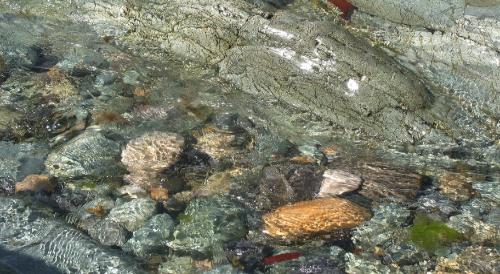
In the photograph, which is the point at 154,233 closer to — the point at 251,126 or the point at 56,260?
the point at 56,260

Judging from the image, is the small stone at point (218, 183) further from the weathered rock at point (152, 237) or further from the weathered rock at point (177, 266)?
the weathered rock at point (177, 266)

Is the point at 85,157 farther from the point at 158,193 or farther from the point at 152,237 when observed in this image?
the point at 152,237

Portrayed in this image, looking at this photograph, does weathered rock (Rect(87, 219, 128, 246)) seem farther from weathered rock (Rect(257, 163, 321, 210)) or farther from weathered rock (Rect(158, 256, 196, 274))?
weathered rock (Rect(257, 163, 321, 210))

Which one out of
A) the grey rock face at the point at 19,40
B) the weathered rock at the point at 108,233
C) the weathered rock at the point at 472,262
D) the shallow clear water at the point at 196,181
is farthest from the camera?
the grey rock face at the point at 19,40

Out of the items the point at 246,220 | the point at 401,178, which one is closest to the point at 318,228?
the point at 246,220

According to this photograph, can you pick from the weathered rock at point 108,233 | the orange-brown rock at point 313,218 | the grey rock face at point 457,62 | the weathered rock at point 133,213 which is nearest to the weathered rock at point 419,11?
the grey rock face at point 457,62

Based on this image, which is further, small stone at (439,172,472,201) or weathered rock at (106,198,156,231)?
small stone at (439,172,472,201)

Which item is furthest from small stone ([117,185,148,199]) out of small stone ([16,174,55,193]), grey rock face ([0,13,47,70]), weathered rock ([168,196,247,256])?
grey rock face ([0,13,47,70])
